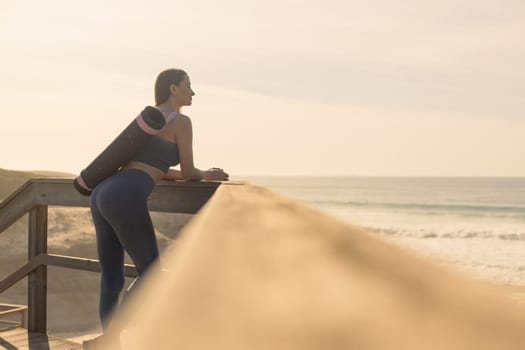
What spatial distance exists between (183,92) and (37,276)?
6.79 ft

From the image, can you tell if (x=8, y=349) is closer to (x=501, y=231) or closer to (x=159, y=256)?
(x=159, y=256)

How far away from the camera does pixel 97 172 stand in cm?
274

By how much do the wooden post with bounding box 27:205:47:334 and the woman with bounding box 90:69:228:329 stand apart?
4.29ft

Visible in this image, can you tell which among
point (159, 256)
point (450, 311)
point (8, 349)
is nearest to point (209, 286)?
point (450, 311)

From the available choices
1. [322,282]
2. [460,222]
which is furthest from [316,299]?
[460,222]

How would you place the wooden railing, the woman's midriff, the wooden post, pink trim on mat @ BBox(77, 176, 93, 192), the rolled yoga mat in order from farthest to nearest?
the wooden post < the wooden railing < pink trim on mat @ BBox(77, 176, 93, 192) < the woman's midriff < the rolled yoga mat

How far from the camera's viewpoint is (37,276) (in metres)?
4.13

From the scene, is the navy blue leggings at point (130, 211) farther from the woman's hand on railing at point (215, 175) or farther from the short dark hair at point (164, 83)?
the short dark hair at point (164, 83)

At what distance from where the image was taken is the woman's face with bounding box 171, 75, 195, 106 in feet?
9.53

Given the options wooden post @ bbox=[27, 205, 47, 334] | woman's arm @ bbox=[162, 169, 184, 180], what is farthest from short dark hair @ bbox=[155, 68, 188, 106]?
wooden post @ bbox=[27, 205, 47, 334]

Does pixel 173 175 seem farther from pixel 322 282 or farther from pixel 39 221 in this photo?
pixel 322 282

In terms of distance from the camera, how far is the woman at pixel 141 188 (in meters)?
2.69

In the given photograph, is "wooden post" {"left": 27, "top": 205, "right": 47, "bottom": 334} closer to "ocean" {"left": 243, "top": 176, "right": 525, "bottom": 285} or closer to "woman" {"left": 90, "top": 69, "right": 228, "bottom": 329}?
"woman" {"left": 90, "top": 69, "right": 228, "bottom": 329}

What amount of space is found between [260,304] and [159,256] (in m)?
2.28
